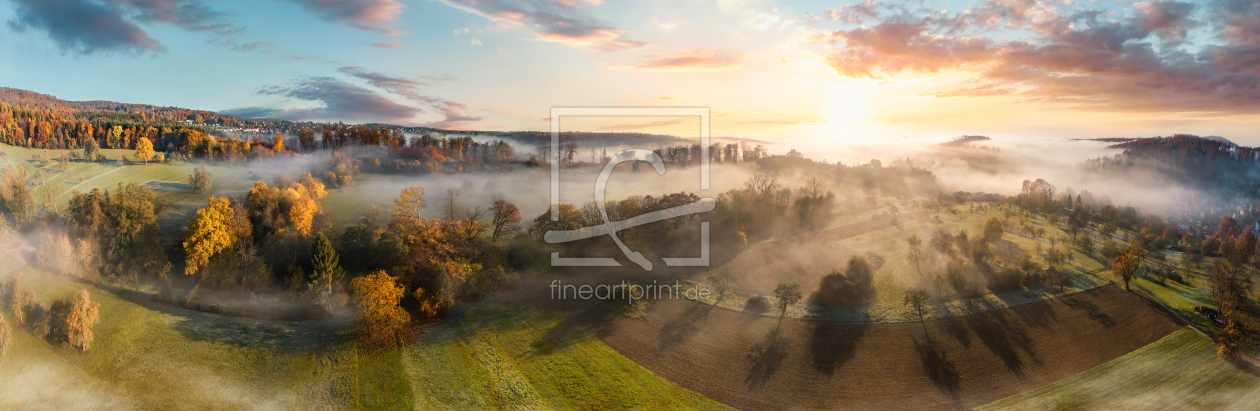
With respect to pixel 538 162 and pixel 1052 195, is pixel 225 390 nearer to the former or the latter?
pixel 538 162

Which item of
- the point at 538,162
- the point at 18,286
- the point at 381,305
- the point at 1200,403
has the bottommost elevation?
the point at 1200,403

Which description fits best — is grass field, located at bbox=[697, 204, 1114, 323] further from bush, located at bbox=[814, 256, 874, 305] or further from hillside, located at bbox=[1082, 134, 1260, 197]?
hillside, located at bbox=[1082, 134, 1260, 197]

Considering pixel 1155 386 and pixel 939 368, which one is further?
pixel 939 368

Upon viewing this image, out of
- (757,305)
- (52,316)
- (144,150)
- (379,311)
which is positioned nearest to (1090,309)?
(757,305)

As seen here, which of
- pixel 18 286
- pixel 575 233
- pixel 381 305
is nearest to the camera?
pixel 18 286

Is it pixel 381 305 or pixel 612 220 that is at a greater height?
pixel 612 220

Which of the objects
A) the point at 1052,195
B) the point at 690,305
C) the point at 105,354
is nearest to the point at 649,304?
the point at 690,305

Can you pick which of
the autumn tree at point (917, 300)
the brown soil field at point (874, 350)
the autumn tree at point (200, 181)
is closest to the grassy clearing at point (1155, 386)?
the brown soil field at point (874, 350)

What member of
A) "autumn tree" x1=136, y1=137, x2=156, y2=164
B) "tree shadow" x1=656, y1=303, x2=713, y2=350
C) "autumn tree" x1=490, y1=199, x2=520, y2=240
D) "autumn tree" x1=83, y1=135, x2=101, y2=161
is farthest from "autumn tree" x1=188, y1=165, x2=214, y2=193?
"tree shadow" x1=656, y1=303, x2=713, y2=350

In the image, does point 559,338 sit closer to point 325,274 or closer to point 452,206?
point 325,274
